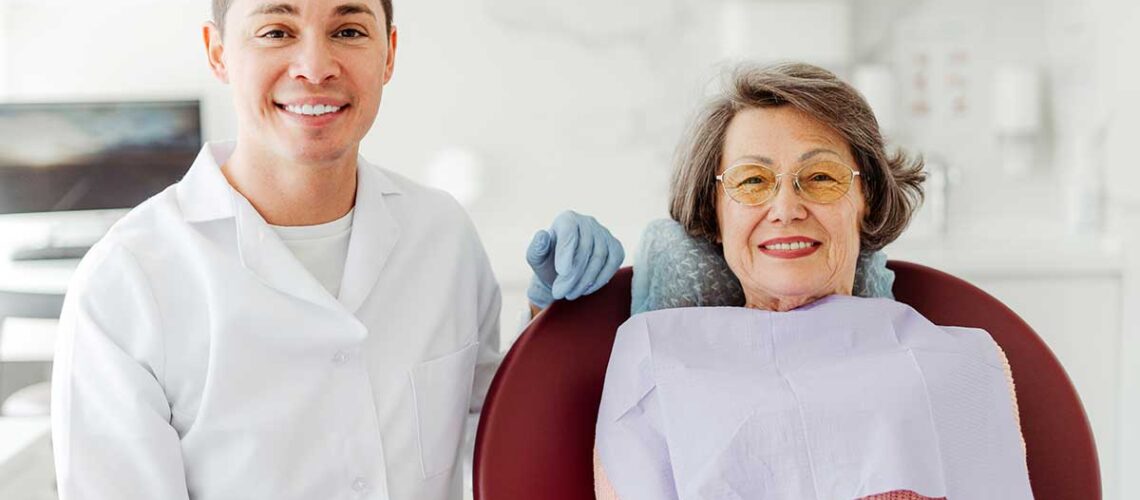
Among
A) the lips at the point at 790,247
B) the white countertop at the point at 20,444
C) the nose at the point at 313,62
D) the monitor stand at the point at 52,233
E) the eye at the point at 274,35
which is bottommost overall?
the white countertop at the point at 20,444

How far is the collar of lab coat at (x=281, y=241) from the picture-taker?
128 cm

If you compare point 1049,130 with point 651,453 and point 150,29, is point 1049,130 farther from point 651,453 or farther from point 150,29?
point 150,29

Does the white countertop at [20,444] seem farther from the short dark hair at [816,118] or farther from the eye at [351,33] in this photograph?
the short dark hair at [816,118]

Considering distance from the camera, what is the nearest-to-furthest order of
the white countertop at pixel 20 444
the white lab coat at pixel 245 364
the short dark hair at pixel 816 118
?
the white lab coat at pixel 245 364 → the short dark hair at pixel 816 118 → the white countertop at pixel 20 444

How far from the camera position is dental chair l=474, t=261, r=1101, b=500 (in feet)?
4.26

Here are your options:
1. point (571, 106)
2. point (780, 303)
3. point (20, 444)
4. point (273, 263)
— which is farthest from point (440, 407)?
point (571, 106)

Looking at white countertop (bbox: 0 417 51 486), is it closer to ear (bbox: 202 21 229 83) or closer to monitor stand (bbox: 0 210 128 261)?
monitor stand (bbox: 0 210 128 261)

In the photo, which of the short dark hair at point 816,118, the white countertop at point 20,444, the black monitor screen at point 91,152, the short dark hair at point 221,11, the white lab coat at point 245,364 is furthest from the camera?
the black monitor screen at point 91,152

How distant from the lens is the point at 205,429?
1260mm

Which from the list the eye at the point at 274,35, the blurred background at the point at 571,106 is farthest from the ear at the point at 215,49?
the blurred background at the point at 571,106

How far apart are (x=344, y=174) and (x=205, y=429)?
0.38 m

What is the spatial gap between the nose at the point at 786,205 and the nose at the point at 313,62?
61 centimetres

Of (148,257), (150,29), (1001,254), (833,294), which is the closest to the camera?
(148,257)

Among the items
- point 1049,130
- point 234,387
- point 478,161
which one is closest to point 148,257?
point 234,387
